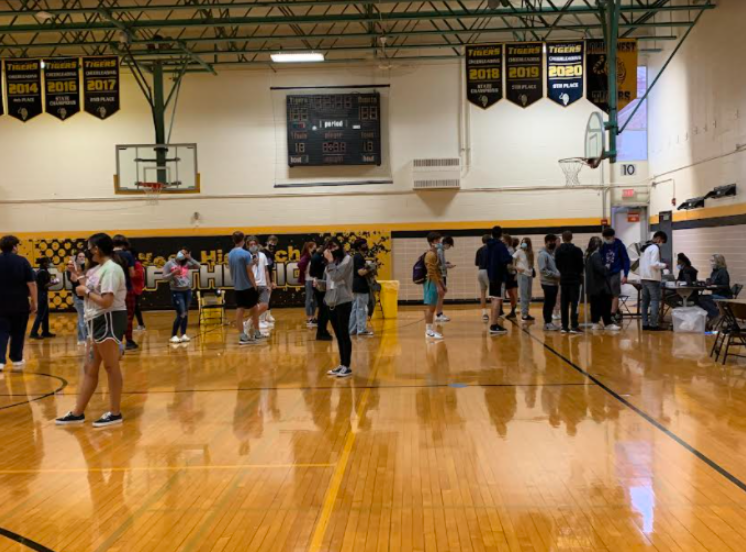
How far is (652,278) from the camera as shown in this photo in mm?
10938

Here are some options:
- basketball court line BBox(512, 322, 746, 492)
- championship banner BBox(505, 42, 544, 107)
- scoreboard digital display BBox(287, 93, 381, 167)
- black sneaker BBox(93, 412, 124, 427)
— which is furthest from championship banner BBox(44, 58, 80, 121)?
basketball court line BBox(512, 322, 746, 492)

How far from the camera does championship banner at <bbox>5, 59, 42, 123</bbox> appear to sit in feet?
46.0

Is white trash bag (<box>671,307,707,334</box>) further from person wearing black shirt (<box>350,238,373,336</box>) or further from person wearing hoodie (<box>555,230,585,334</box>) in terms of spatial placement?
person wearing black shirt (<box>350,238,373,336</box>)

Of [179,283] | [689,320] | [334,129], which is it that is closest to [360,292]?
[179,283]

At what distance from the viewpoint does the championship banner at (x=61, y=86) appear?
13758 mm

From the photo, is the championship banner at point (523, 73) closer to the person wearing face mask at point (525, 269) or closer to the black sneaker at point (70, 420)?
the person wearing face mask at point (525, 269)

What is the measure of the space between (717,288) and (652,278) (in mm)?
1176

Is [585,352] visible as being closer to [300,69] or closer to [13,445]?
[13,445]

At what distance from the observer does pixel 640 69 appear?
57.8ft

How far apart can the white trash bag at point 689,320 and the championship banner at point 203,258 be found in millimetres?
8332

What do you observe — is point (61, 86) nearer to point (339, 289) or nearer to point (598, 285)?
point (339, 289)

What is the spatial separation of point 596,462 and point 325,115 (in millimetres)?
14753

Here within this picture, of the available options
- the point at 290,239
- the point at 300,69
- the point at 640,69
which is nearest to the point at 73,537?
the point at 290,239

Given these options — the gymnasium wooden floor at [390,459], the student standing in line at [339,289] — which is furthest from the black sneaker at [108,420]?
the student standing in line at [339,289]
